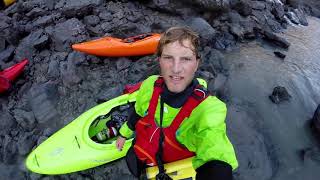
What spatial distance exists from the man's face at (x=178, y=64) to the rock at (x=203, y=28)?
17.8 feet

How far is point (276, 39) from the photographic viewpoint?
8750mm

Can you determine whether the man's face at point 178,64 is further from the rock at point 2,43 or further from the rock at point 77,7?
the rock at point 2,43

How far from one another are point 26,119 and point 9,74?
1.21 m

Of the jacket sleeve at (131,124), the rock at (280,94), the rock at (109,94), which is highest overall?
the jacket sleeve at (131,124)

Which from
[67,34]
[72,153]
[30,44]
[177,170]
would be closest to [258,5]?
[67,34]

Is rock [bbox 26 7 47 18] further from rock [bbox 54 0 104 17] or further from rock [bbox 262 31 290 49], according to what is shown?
rock [bbox 262 31 290 49]

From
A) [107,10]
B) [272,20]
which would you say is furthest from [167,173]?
[272,20]

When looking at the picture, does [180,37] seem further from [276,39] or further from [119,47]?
[276,39]

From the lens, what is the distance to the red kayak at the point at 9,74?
18.9 feet

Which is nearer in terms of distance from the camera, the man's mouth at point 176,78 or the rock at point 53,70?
the man's mouth at point 176,78

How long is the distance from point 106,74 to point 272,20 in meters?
6.44

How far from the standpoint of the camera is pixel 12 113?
218 inches

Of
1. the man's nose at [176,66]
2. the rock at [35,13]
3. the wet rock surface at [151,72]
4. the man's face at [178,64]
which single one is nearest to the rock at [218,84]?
the wet rock surface at [151,72]

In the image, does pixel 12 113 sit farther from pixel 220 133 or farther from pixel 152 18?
pixel 220 133
